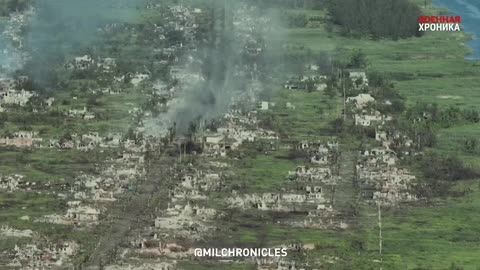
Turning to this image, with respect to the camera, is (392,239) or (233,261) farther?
(392,239)

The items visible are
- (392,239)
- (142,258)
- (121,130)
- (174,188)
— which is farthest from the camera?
(121,130)

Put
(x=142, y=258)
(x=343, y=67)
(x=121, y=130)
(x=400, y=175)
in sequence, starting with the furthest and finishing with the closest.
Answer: (x=343, y=67), (x=121, y=130), (x=400, y=175), (x=142, y=258)

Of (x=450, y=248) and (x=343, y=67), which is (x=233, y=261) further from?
(x=343, y=67)

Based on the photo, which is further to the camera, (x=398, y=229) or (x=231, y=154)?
(x=231, y=154)

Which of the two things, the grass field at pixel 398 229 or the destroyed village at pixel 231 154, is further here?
the destroyed village at pixel 231 154

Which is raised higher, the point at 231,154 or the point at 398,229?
the point at 231,154

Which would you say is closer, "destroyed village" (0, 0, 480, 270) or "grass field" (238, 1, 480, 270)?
"grass field" (238, 1, 480, 270)

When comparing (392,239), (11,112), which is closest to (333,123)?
(11,112)
